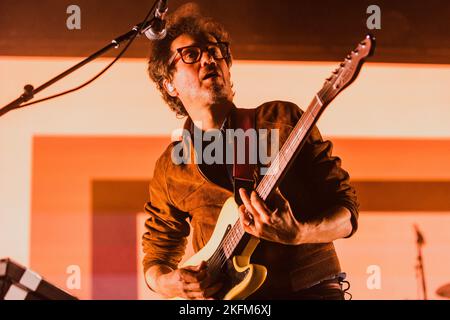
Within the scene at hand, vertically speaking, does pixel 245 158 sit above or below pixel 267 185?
above

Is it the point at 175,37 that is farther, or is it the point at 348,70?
the point at 175,37

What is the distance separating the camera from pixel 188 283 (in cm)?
240

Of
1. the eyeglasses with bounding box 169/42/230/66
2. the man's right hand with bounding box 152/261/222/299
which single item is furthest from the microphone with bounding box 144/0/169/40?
the man's right hand with bounding box 152/261/222/299

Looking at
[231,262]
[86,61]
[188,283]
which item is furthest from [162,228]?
[86,61]

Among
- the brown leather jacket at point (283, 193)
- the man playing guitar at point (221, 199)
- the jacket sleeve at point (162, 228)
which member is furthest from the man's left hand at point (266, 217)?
the jacket sleeve at point (162, 228)

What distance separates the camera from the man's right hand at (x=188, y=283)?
92.5 inches

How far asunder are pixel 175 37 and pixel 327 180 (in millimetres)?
785

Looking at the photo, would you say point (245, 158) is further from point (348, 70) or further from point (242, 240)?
point (348, 70)

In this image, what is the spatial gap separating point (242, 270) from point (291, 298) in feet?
0.69

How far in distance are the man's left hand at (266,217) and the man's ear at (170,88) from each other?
54 centimetres

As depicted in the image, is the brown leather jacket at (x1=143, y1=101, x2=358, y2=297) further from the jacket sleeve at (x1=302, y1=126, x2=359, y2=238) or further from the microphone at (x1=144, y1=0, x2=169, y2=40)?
the microphone at (x1=144, y1=0, x2=169, y2=40)

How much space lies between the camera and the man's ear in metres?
2.62

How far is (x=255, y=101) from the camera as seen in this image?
257 cm
